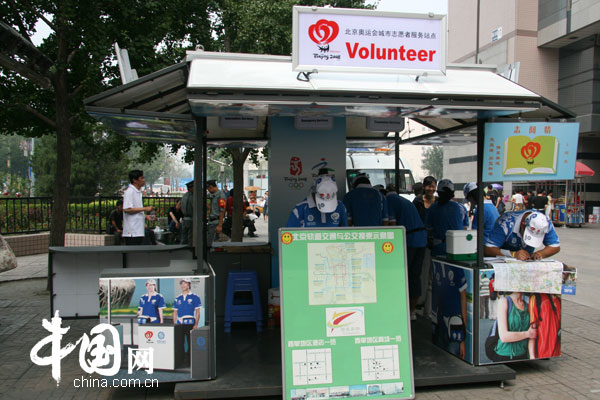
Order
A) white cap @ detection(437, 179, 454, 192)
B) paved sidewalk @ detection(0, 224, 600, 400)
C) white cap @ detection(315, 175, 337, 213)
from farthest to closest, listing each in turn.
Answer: white cap @ detection(437, 179, 454, 192)
white cap @ detection(315, 175, 337, 213)
paved sidewalk @ detection(0, 224, 600, 400)

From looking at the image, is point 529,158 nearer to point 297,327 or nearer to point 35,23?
point 297,327

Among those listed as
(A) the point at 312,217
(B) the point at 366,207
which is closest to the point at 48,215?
(B) the point at 366,207

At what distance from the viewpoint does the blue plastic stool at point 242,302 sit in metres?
6.05

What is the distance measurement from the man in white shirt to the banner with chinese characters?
5.09m

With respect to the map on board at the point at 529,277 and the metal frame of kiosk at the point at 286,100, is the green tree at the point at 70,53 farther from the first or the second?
the map on board at the point at 529,277

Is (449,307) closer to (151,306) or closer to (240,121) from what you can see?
(151,306)

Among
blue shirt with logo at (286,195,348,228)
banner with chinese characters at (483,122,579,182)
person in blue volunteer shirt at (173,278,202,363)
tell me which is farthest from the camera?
blue shirt with logo at (286,195,348,228)

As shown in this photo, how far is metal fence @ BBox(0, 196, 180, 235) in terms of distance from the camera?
13008mm

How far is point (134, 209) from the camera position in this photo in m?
7.46

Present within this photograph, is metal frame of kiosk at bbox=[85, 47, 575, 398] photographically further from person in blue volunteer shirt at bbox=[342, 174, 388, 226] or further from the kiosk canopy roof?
person in blue volunteer shirt at bbox=[342, 174, 388, 226]

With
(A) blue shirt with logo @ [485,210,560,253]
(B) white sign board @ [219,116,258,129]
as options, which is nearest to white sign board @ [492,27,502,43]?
(B) white sign board @ [219,116,258,129]

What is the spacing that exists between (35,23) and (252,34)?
14.5 feet

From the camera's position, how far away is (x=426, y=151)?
9788cm

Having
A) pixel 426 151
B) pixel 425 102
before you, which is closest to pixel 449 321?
pixel 425 102
